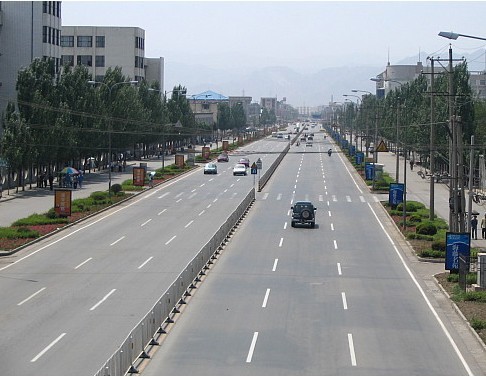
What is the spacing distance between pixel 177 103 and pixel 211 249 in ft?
334

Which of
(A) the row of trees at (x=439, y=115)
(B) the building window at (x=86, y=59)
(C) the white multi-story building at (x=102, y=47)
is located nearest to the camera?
(A) the row of trees at (x=439, y=115)

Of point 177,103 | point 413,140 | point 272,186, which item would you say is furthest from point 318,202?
point 177,103

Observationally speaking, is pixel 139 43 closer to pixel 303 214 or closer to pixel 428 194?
pixel 428 194

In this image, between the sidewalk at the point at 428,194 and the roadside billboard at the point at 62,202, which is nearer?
the roadside billboard at the point at 62,202

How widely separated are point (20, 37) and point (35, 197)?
1288 inches

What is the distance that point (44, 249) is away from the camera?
4453 centimetres

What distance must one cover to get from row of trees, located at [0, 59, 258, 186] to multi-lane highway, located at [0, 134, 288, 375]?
1255 cm

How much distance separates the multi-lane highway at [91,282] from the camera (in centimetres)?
2444

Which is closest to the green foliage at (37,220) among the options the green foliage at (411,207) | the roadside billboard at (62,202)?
the roadside billboard at (62,202)

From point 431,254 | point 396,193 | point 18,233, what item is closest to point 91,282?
point 18,233

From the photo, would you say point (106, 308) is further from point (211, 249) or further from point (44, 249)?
point (44, 249)

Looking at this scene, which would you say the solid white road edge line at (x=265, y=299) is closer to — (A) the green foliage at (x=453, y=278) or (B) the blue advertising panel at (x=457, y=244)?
(A) the green foliage at (x=453, y=278)

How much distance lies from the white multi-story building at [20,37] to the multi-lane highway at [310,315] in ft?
171

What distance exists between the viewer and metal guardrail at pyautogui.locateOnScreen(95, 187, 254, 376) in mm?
21031
